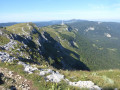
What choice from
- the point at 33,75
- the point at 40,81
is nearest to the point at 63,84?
the point at 40,81

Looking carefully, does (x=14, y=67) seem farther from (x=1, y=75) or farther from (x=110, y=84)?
(x=110, y=84)

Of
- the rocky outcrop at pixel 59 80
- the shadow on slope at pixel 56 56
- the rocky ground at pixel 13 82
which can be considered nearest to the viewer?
the rocky ground at pixel 13 82

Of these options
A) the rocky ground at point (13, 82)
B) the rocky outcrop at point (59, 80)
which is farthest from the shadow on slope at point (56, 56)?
the rocky ground at point (13, 82)

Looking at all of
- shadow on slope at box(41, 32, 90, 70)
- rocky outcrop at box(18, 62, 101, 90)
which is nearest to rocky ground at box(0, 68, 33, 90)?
rocky outcrop at box(18, 62, 101, 90)

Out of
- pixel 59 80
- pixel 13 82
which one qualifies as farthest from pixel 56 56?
pixel 13 82

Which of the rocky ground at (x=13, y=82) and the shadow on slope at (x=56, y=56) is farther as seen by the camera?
the shadow on slope at (x=56, y=56)

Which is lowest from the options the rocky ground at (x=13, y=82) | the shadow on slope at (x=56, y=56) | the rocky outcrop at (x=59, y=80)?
the shadow on slope at (x=56, y=56)

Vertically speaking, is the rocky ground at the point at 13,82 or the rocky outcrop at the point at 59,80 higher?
the rocky ground at the point at 13,82

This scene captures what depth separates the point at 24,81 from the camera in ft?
40.8

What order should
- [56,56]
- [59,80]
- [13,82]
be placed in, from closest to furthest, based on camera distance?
[13,82], [59,80], [56,56]

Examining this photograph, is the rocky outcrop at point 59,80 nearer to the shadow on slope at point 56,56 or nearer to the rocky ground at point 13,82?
the rocky ground at point 13,82

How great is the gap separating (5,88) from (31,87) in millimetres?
2358

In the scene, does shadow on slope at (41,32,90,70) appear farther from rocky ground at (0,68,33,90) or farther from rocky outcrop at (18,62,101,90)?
rocky ground at (0,68,33,90)

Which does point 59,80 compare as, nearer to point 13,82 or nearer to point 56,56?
point 13,82
